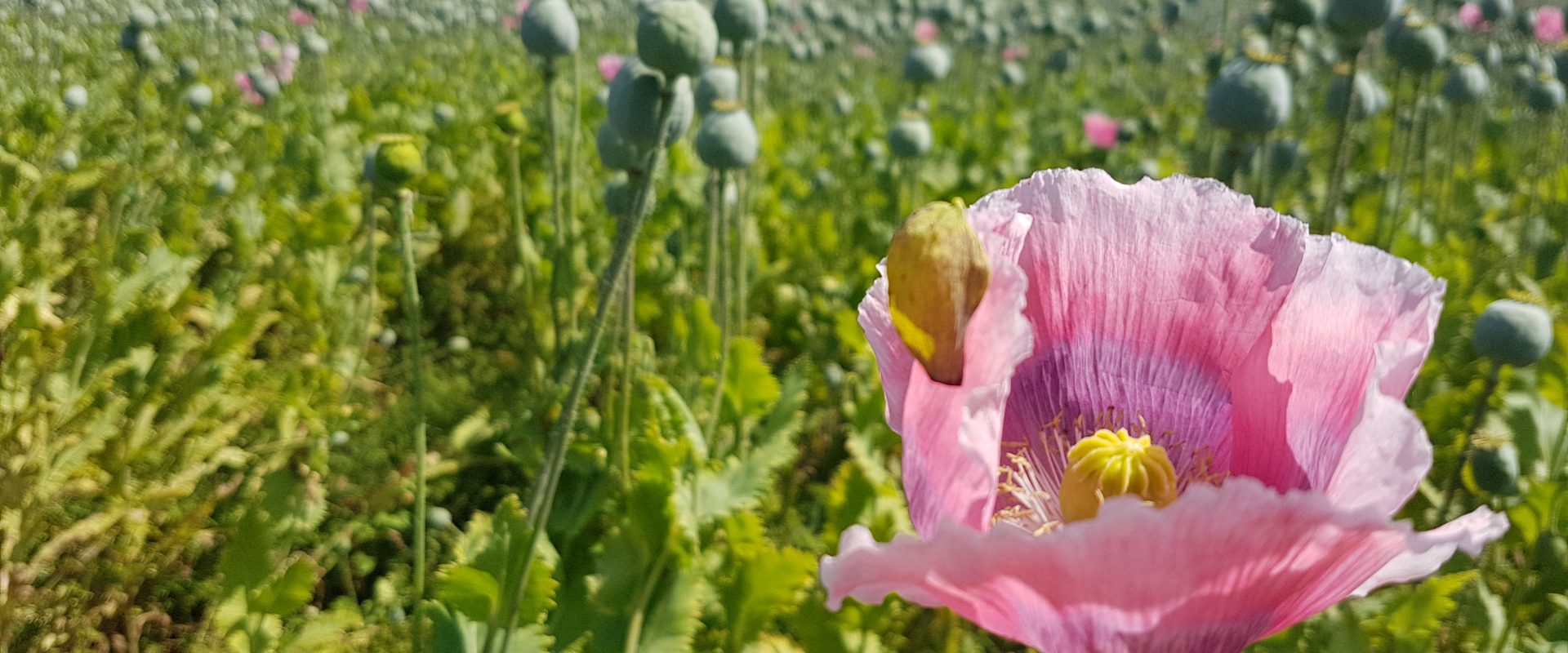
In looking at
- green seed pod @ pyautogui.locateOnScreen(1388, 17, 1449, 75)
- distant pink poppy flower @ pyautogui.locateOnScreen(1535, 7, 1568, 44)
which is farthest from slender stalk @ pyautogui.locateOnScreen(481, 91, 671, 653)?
distant pink poppy flower @ pyautogui.locateOnScreen(1535, 7, 1568, 44)

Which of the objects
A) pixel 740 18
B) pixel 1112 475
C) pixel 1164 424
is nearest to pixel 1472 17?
pixel 740 18

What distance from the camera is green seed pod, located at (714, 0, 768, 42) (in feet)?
5.32

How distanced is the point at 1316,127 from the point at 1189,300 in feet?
22.6

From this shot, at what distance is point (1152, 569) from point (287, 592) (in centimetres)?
103

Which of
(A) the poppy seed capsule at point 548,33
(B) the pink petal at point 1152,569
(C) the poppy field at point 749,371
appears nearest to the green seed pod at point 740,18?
(C) the poppy field at point 749,371

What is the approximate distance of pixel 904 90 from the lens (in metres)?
7.46

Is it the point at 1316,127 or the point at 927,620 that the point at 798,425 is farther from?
the point at 1316,127

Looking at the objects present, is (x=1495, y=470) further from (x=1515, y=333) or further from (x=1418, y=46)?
(x=1418, y=46)

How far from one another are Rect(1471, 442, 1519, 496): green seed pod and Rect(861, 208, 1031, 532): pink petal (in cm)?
115

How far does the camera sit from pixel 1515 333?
134 cm

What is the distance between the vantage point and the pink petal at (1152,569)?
41 cm

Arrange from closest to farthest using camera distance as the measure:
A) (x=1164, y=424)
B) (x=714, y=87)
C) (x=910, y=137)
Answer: (x=1164, y=424)
(x=714, y=87)
(x=910, y=137)

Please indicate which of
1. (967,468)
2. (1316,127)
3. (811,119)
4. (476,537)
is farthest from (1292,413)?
(1316,127)

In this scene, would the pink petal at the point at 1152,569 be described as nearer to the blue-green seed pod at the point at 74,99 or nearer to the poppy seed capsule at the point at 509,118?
the poppy seed capsule at the point at 509,118
